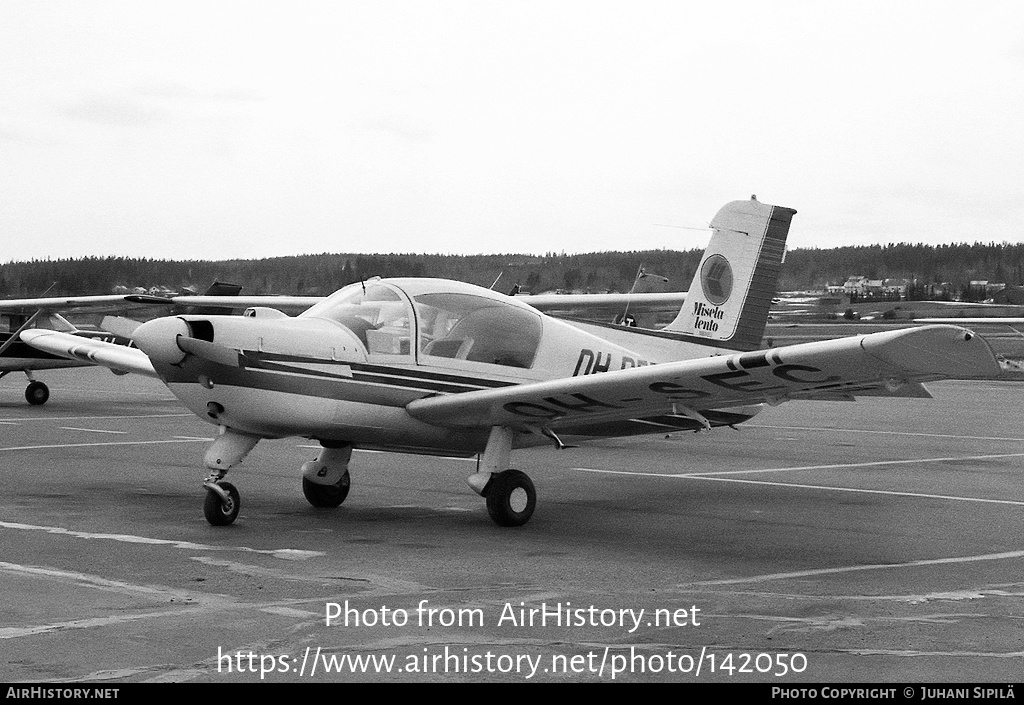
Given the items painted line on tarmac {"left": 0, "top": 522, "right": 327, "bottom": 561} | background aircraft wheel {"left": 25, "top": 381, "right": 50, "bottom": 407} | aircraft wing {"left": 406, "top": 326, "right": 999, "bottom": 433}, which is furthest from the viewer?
background aircraft wheel {"left": 25, "top": 381, "right": 50, "bottom": 407}

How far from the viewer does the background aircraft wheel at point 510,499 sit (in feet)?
31.9

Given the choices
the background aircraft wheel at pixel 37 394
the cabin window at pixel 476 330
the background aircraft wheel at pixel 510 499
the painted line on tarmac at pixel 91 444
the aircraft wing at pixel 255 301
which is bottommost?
the background aircraft wheel at pixel 37 394

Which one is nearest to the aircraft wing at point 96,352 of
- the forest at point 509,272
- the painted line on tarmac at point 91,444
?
the painted line on tarmac at point 91,444

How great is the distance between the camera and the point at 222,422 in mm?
9594

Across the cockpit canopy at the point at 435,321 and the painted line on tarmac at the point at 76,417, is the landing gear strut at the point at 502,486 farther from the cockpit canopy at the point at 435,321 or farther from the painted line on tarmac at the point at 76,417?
the painted line on tarmac at the point at 76,417

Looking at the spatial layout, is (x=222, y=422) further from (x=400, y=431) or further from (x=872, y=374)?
(x=872, y=374)

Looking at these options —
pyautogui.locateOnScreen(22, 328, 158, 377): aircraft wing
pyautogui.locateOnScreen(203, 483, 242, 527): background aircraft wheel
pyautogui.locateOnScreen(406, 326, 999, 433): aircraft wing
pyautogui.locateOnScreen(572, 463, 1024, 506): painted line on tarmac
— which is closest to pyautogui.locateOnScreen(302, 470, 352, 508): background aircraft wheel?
pyautogui.locateOnScreen(203, 483, 242, 527): background aircraft wheel

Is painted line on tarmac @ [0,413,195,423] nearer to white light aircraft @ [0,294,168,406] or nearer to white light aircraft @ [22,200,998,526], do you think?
white light aircraft @ [0,294,168,406]

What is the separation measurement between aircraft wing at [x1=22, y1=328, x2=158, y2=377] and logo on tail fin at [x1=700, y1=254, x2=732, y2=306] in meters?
5.41

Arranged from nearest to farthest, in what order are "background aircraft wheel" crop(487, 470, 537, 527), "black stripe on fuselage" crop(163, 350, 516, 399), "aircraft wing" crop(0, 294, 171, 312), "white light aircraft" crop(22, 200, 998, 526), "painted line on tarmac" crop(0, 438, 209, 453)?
"white light aircraft" crop(22, 200, 998, 526)
"black stripe on fuselage" crop(163, 350, 516, 399)
"background aircraft wheel" crop(487, 470, 537, 527)
"painted line on tarmac" crop(0, 438, 209, 453)
"aircraft wing" crop(0, 294, 171, 312)

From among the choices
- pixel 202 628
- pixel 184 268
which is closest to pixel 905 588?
pixel 202 628

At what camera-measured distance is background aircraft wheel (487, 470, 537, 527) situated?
9.71 m

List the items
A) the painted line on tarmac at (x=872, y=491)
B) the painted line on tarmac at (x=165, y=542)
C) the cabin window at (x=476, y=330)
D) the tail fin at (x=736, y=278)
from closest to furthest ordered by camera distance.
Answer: the painted line on tarmac at (x=165, y=542), the cabin window at (x=476, y=330), the painted line on tarmac at (x=872, y=491), the tail fin at (x=736, y=278)

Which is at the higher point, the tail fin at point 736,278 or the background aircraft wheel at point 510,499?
the tail fin at point 736,278
